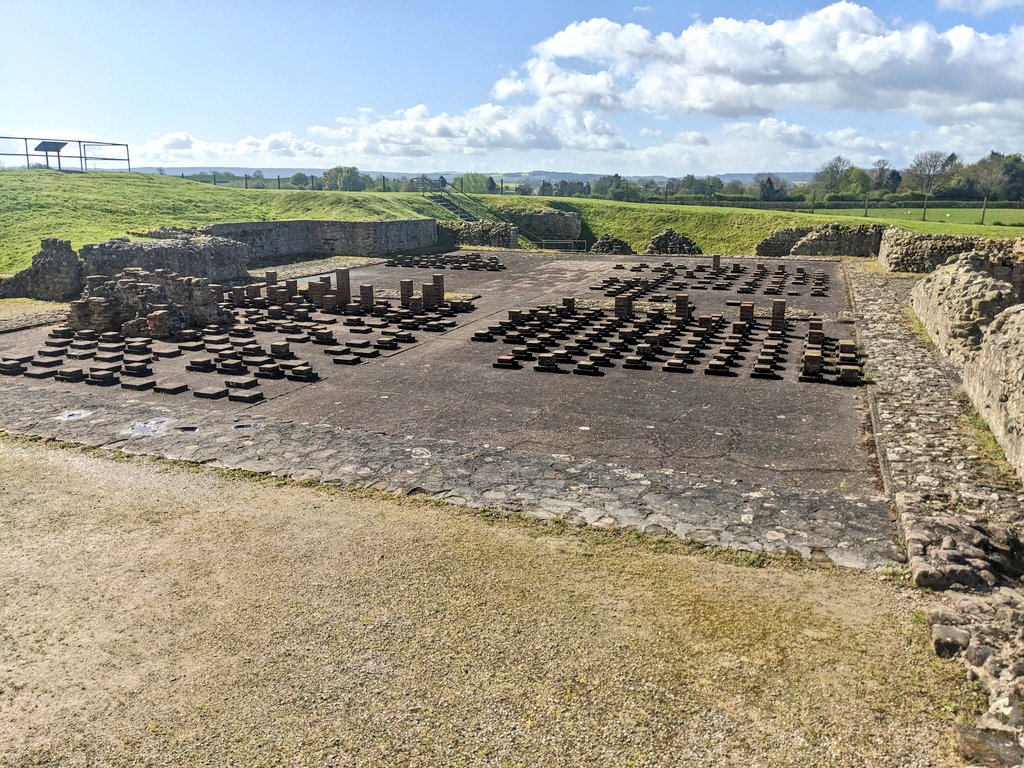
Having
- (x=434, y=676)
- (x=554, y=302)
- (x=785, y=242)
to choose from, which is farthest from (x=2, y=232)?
(x=785, y=242)

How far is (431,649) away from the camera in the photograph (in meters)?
5.82

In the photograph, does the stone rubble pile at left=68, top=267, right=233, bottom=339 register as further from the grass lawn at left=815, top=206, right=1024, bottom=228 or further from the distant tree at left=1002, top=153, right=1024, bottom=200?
the distant tree at left=1002, top=153, right=1024, bottom=200

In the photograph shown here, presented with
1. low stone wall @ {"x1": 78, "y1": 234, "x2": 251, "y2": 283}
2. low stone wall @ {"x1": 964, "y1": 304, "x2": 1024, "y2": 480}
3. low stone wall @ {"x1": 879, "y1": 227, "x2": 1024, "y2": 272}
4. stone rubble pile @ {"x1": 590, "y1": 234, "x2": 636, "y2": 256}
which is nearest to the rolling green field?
low stone wall @ {"x1": 78, "y1": 234, "x2": 251, "y2": 283}

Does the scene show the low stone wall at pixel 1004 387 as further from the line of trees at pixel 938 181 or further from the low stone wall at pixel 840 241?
the line of trees at pixel 938 181

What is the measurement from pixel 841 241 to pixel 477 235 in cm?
2205

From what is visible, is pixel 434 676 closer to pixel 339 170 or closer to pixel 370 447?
pixel 370 447

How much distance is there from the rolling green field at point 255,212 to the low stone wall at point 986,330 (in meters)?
25.2

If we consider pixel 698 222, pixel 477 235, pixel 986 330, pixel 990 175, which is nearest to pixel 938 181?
pixel 990 175

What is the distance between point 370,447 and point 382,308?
13130 millimetres

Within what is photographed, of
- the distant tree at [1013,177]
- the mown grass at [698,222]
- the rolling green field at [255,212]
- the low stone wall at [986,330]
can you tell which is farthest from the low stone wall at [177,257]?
the distant tree at [1013,177]

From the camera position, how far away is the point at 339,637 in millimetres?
6016

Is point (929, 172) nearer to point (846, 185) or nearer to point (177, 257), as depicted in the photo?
point (846, 185)

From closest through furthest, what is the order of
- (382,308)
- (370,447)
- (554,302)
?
1. (370,447)
2. (382,308)
3. (554,302)

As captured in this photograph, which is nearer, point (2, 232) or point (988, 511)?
point (988, 511)
